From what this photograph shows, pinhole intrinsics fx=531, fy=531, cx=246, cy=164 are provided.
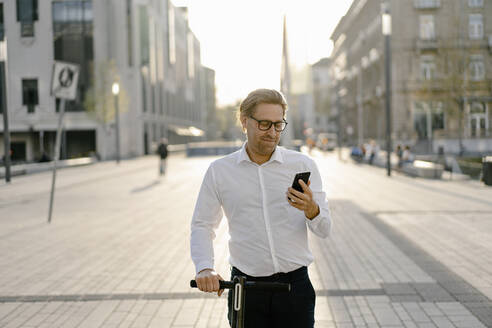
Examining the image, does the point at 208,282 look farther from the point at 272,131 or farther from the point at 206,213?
the point at 272,131

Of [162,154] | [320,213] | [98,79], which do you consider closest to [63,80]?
[320,213]

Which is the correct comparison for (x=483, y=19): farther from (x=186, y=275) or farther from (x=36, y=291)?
(x=36, y=291)

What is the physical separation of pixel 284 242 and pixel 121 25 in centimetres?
4665

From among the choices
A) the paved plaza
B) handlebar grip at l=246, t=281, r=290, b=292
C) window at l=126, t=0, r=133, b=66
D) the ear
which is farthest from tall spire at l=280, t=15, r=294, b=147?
window at l=126, t=0, r=133, b=66

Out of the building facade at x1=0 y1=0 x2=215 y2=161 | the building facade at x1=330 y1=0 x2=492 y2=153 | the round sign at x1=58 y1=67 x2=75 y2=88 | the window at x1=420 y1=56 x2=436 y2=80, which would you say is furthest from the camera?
the window at x1=420 y1=56 x2=436 y2=80

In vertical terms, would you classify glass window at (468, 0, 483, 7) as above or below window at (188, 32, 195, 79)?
below

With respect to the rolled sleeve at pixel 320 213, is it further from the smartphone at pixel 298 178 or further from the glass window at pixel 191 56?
the glass window at pixel 191 56

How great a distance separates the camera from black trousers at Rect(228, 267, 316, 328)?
8.46 ft

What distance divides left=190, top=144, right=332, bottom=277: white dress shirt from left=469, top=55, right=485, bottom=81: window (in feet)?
96.0

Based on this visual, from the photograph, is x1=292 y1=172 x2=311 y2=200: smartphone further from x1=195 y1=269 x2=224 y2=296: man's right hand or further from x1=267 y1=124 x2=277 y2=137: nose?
x1=195 y1=269 x2=224 y2=296: man's right hand

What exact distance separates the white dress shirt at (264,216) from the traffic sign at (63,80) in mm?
8575

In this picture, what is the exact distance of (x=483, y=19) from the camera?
18.3 metres

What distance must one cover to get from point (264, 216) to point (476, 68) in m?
31.0

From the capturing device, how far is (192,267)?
6633mm
